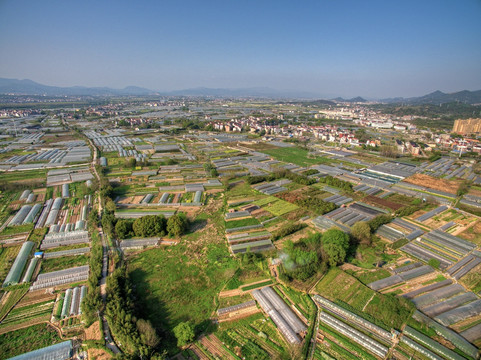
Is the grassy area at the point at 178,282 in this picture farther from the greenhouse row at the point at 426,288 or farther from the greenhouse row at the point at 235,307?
the greenhouse row at the point at 426,288

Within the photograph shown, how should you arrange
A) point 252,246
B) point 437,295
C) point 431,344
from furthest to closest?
point 252,246
point 437,295
point 431,344

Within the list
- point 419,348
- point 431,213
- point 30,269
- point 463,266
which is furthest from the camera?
point 431,213

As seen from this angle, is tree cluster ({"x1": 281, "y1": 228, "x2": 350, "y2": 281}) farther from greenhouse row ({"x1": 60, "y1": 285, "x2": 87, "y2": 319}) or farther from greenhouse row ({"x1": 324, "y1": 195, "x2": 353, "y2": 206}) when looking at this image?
greenhouse row ({"x1": 60, "y1": 285, "x2": 87, "y2": 319})

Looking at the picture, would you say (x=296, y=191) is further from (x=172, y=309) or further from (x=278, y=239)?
(x=172, y=309)

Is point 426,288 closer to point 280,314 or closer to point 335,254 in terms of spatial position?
point 335,254

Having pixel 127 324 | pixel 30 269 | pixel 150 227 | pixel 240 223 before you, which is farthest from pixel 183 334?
pixel 30 269
